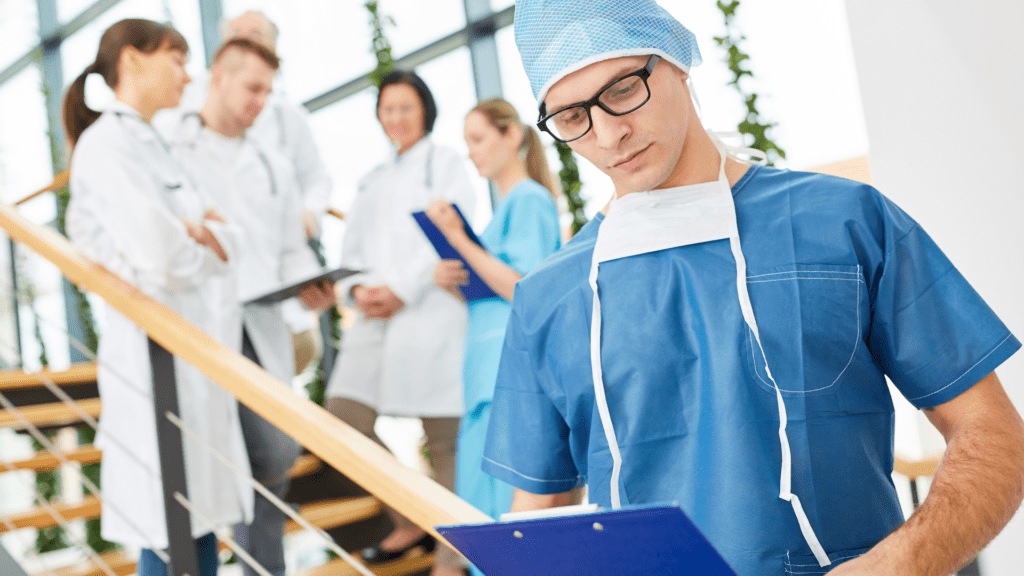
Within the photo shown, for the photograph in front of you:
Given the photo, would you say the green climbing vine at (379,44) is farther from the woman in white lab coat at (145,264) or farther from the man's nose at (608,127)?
the man's nose at (608,127)

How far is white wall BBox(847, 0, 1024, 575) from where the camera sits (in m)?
1.46

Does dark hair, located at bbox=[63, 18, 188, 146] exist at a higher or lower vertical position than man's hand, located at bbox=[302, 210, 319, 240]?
higher

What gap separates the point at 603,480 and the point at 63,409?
208 cm

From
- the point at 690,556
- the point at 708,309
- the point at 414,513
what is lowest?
the point at 414,513

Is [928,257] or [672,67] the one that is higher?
[672,67]

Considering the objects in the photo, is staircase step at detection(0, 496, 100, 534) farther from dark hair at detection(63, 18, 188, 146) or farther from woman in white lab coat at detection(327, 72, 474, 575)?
dark hair at detection(63, 18, 188, 146)

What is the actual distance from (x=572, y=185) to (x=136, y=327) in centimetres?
148

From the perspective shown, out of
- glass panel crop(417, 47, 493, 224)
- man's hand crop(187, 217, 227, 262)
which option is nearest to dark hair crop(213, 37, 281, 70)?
man's hand crop(187, 217, 227, 262)

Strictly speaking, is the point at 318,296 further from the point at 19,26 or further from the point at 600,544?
the point at 19,26

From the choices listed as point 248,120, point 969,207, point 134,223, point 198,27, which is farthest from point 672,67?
point 198,27

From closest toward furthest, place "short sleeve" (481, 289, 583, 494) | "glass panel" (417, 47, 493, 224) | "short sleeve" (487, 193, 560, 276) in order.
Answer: "short sleeve" (481, 289, 583, 494)
"short sleeve" (487, 193, 560, 276)
"glass panel" (417, 47, 493, 224)

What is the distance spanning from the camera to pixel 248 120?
87.0 inches

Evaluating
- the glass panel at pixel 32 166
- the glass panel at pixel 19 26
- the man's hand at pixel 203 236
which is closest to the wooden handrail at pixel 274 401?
the man's hand at pixel 203 236

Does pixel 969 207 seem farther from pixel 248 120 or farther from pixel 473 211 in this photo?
pixel 248 120
